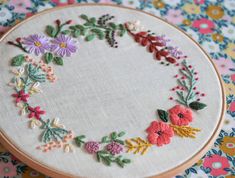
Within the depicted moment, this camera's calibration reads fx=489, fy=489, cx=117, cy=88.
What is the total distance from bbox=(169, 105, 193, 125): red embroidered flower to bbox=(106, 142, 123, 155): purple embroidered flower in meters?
0.15

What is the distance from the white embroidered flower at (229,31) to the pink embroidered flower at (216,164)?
0.46m

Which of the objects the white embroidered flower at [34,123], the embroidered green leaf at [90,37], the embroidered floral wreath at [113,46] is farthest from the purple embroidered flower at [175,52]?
the white embroidered flower at [34,123]

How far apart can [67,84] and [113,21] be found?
0.89ft

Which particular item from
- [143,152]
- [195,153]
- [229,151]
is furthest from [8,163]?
[229,151]

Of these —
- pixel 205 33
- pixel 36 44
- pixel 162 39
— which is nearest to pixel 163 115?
pixel 162 39

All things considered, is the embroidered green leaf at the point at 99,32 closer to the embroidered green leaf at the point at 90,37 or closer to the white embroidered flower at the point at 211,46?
the embroidered green leaf at the point at 90,37

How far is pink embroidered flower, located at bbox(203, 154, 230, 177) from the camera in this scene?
115cm

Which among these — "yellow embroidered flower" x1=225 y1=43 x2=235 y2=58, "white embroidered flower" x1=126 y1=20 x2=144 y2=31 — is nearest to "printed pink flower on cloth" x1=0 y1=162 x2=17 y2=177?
"white embroidered flower" x1=126 y1=20 x2=144 y2=31

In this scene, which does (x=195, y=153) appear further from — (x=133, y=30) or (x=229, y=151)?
(x=133, y=30)

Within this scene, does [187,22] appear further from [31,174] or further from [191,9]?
[31,174]

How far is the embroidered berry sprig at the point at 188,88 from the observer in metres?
1.15

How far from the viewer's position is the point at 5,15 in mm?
1412

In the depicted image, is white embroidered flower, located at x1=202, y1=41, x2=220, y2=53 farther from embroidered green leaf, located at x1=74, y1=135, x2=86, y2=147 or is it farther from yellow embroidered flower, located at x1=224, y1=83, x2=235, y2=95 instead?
embroidered green leaf, located at x1=74, y1=135, x2=86, y2=147

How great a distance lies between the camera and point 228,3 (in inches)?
63.8
